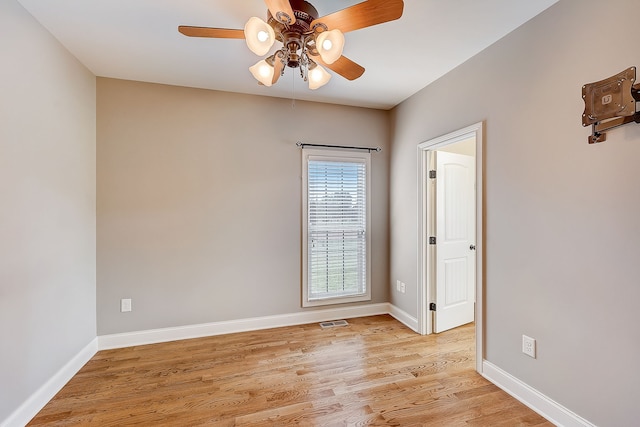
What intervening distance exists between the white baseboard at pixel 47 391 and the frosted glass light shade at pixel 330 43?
2738 mm

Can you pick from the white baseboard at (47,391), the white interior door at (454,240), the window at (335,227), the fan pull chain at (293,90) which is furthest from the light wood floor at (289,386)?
the fan pull chain at (293,90)

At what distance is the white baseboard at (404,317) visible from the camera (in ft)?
10.3

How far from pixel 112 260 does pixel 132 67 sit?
179 centimetres

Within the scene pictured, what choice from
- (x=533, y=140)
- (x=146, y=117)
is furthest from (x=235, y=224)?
(x=533, y=140)

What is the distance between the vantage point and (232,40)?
2.15 m

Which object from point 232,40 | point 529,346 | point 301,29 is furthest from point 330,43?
point 529,346

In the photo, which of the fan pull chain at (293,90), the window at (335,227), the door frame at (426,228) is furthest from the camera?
the window at (335,227)

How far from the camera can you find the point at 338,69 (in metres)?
1.83

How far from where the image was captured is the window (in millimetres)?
3318

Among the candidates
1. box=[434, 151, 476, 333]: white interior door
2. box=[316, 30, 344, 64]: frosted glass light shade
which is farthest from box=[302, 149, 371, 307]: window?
box=[316, 30, 344, 64]: frosted glass light shade

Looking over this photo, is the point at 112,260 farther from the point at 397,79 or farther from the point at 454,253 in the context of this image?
the point at 454,253

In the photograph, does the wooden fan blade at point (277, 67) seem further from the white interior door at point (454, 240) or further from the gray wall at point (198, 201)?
the white interior door at point (454, 240)

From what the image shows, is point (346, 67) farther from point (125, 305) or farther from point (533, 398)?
point (125, 305)

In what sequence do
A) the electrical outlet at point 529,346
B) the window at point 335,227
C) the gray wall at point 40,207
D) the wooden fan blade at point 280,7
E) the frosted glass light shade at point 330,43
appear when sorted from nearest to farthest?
the wooden fan blade at point 280,7
the frosted glass light shade at point 330,43
the gray wall at point 40,207
the electrical outlet at point 529,346
the window at point 335,227
